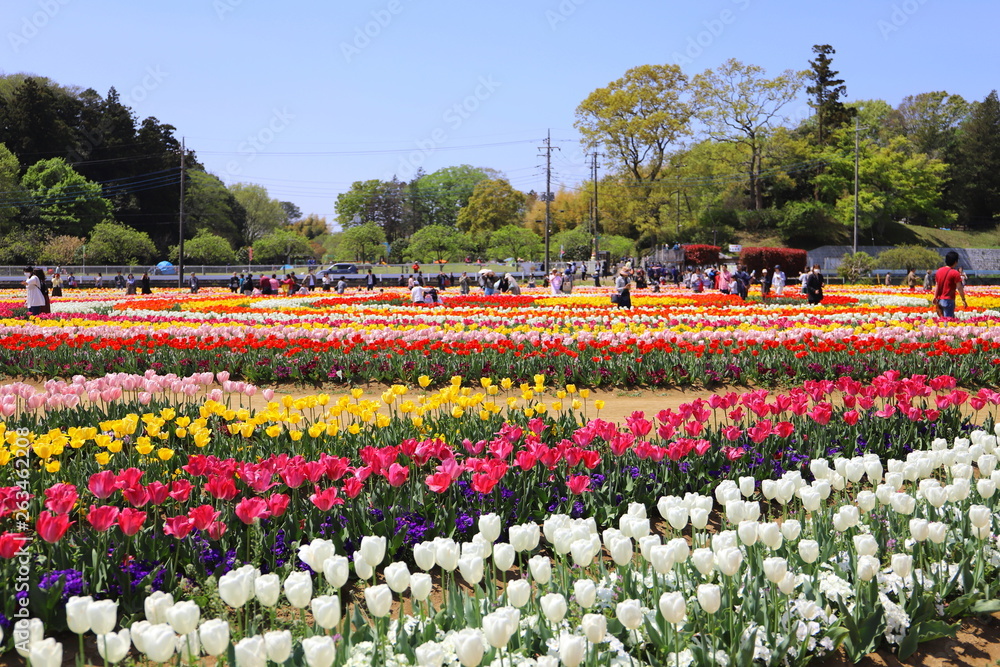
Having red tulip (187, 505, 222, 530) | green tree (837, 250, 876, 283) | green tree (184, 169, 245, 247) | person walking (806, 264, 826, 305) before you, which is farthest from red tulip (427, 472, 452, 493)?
green tree (184, 169, 245, 247)

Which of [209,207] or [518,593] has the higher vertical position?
[209,207]

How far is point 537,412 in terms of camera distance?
593cm

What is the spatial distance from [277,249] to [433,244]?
1481 cm

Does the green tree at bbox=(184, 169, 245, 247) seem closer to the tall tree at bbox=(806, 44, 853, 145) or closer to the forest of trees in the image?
the forest of trees

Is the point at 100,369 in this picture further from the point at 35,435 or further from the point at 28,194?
the point at 28,194

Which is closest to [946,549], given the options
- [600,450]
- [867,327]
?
[600,450]

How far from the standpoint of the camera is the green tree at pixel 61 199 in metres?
54.5

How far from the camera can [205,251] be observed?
202 ft

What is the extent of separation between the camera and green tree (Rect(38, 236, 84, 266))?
51562 mm

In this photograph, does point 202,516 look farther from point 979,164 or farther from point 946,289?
point 979,164

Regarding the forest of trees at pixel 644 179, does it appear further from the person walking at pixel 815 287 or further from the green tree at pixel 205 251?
the person walking at pixel 815 287

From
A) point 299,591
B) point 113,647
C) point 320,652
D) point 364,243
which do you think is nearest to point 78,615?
point 113,647

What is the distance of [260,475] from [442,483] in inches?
32.2

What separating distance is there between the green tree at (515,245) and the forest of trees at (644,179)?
0.16m
